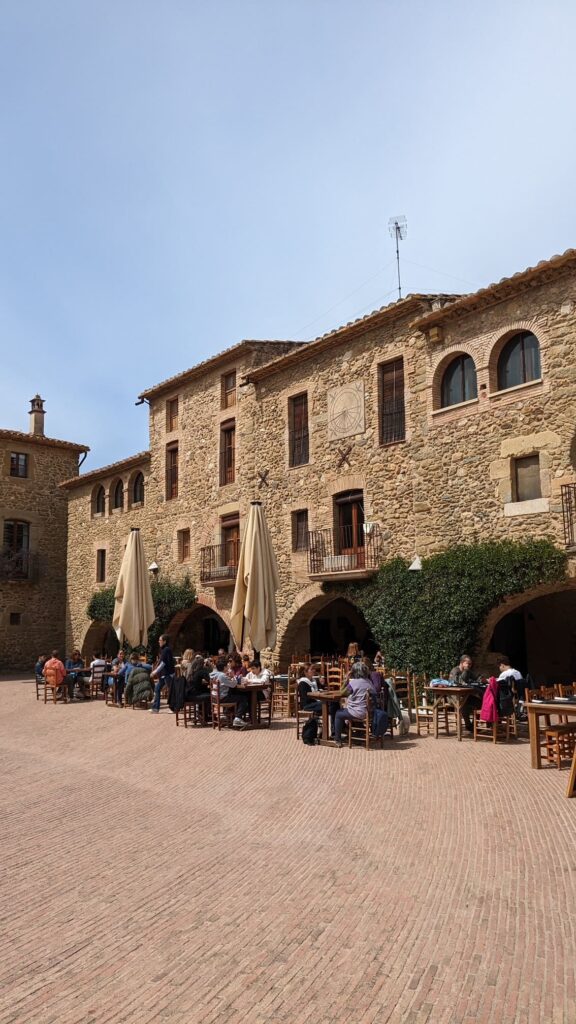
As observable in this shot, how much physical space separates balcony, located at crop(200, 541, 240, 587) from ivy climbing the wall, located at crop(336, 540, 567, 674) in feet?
18.7

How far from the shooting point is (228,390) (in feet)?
76.1

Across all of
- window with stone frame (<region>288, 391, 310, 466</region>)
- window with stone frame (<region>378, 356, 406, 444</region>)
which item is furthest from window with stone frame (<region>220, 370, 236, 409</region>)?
window with stone frame (<region>378, 356, 406, 444</region>)

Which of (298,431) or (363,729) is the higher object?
(298,431)

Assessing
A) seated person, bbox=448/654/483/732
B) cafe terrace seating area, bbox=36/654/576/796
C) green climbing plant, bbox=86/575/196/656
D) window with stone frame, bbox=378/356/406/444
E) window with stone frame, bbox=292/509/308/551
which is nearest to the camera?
cafe terrace seating area, bbox=36/654/576/796

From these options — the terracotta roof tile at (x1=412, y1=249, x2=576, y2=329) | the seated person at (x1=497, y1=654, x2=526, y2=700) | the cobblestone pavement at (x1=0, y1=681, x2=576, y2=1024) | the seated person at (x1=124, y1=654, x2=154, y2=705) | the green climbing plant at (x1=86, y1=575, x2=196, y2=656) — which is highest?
the terracotta roof tile at (x1=412, y1=249, x2=576, y2=329)

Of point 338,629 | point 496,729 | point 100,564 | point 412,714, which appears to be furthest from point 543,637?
point 100,564

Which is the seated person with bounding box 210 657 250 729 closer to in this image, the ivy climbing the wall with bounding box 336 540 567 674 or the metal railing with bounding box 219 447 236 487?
the ivy climbing the wall with bounding box 336 540 567 674

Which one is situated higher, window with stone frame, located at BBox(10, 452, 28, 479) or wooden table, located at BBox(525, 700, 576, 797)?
window with stone frame, located at BBox(10, 452, 28, 479)

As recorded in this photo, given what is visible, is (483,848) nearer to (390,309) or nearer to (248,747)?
(248,747)

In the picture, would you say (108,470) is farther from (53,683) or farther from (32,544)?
(53,683)

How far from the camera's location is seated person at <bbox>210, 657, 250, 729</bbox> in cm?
1223

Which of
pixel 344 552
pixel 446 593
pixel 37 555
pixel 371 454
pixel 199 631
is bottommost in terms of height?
pixel 199 631

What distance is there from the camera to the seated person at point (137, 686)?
50.2 feet

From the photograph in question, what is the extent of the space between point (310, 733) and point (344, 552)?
7.71 meters
